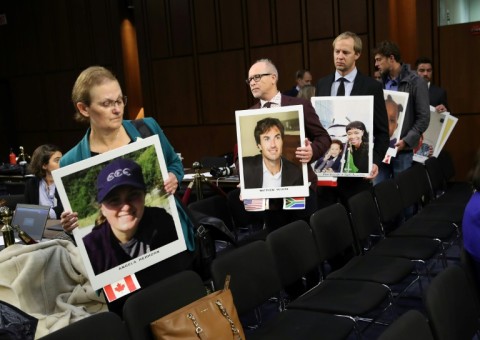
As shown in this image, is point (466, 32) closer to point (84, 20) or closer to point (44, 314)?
point (44, 314)

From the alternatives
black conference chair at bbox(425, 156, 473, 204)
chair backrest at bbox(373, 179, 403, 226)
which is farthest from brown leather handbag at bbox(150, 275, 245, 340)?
black conference chair at bbox(425, 156, 473, 204)

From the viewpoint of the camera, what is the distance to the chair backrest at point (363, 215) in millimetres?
3895

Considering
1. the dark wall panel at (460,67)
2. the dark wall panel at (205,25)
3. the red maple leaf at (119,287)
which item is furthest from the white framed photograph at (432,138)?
the dark wall panel at (205,25)

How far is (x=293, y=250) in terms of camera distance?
330 cm

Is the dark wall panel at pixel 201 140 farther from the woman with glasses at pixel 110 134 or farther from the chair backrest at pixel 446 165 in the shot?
the woman with glasses at pixel 110 134

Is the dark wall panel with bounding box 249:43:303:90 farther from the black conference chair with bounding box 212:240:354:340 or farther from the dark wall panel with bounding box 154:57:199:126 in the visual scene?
the black conference chair with bounding box 212:240:354:340

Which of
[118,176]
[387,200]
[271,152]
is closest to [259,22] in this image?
[387,200]

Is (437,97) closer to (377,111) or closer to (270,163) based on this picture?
(377,111)

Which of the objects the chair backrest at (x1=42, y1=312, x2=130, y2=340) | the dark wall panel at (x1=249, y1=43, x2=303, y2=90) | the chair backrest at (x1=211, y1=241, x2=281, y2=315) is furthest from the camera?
the dark wall panel at (x1=249, y1=43, x2=303, y2=90)

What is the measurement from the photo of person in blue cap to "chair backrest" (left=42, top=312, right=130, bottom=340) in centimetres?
19

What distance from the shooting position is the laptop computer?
12.5ft

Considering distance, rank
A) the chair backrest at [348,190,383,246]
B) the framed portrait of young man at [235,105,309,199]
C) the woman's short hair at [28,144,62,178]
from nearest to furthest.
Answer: the framed portrait of young man at [235,105,309,199], the chair backrest at [348,190,383,246], the woman's short hair at [28,144,62,178]

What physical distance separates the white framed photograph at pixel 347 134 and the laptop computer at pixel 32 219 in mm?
1995

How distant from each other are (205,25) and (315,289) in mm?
7708
